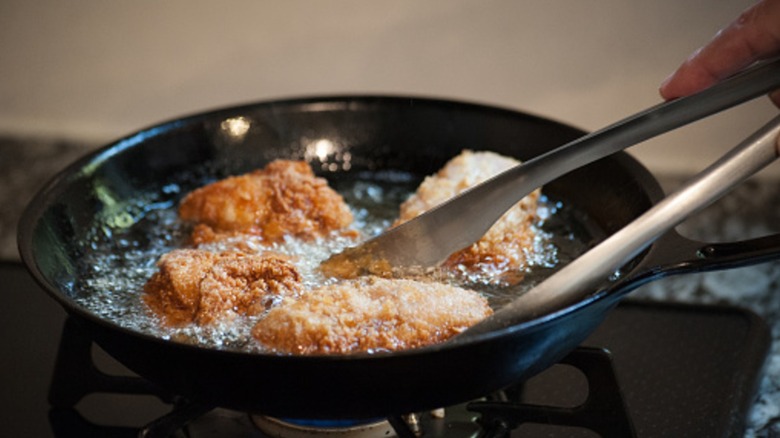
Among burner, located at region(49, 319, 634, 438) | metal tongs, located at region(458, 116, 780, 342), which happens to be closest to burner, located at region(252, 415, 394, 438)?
burner, located at region(49, 319, 634, 438)

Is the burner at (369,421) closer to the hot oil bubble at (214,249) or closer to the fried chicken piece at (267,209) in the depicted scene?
the hot oil bubble at (214,249)

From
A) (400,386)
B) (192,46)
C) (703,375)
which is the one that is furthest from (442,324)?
(192,46)

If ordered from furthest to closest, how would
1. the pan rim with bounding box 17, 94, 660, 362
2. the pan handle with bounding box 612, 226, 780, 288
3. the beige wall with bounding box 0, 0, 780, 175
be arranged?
the beige wall with bounding box 0, 0, 780, 175, the pan handle with bounding box 612, 226, 780, 288, the pan rim with bounding box 17, 94, 660, 362

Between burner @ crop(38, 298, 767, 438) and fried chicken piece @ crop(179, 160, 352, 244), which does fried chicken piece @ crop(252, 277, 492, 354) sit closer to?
burner @ crop(38, 298, 767, 438)

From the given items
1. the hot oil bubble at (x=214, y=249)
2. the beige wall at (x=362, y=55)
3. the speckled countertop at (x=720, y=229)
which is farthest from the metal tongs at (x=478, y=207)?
the beige wall at (x=362, y=55)

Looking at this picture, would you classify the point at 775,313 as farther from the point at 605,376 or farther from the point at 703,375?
the point at 605,376

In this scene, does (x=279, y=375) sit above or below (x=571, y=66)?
below
